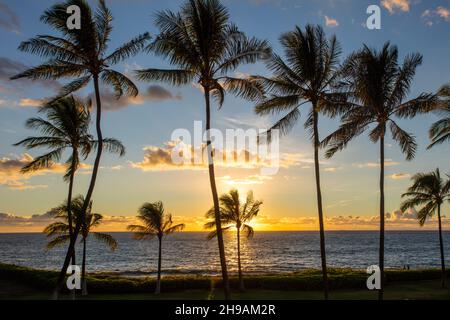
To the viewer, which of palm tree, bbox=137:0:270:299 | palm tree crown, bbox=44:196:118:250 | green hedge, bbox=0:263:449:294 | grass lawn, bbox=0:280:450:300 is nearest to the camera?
palm tree, bbox=137:0:270:299

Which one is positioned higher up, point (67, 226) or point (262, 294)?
point (67, 226)

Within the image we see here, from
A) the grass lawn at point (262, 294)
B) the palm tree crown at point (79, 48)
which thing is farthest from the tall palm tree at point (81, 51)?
the grass lawn at point (262, 294)

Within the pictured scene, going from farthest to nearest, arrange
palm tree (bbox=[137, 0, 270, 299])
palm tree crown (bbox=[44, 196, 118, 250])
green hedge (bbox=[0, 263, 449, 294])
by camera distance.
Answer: green hedge (bbox=[0, 263, 449, 294]) → palm tree crown (bbox=[44, 196, 118, 250]) → palm tree (bbox=[137, 0, 270, 299])

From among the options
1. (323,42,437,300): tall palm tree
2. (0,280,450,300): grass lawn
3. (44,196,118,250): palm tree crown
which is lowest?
(0,280,450,300): grass lawn

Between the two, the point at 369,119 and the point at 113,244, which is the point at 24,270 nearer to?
the point at 113,244

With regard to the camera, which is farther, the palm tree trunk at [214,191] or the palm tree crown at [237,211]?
the palm tree crown at [237,211]

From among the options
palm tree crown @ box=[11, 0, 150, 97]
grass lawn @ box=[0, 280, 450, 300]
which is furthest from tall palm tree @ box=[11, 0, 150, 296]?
grass lawn @ box=[0, 280, 450, 300]

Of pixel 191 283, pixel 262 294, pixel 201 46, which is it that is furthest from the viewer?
pixel 191 283

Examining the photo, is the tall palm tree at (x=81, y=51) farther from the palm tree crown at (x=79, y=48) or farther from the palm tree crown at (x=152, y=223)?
the palm tree crown at (x=152, y=223)

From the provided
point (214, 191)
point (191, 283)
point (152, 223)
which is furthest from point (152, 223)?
point (214, 191)

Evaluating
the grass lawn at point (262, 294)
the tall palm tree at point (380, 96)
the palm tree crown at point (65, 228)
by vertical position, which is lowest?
the grass lawn at point (262, 294)

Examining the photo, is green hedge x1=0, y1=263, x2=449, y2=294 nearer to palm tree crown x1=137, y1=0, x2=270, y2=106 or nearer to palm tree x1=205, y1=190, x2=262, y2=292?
palm tree x1=205, y1=190, x2=262, y2=292

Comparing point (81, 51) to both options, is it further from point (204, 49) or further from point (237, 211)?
point (237, 211)

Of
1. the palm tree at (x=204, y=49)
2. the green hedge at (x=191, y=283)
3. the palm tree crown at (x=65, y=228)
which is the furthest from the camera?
the green hedge at (x=191, y=283)
